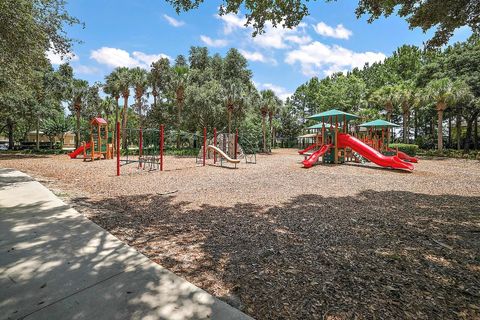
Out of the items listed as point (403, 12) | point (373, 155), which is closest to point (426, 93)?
point (373, 155)

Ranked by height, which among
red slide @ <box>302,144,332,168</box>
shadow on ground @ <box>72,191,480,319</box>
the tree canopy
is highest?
the tree canopy

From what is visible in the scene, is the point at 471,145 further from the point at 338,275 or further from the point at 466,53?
the point at 338,275

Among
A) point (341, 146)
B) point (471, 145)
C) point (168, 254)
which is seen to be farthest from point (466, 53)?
point (168, 254)

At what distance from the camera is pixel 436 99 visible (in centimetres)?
2441

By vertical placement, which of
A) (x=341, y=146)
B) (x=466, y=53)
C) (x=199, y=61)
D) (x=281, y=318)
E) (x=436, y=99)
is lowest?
(x=281, y=318)

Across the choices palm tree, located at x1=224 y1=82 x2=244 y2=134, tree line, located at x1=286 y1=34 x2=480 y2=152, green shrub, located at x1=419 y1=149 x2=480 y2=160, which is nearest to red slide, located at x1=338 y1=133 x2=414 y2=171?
tree line, located at x1=286 y1=34 x2=480 y2=152

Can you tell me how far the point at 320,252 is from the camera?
3480 millimetres

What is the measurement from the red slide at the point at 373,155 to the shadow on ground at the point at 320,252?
699 centimetres

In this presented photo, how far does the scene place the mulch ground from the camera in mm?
2420

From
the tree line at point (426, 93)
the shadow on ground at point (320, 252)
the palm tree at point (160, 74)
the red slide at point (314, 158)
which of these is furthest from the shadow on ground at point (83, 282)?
the palm tree at point (160, 74)

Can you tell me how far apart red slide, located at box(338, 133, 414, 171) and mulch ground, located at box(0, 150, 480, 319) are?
A: 548 cm

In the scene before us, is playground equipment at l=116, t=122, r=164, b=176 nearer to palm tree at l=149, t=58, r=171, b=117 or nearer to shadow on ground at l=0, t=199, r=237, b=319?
shadow on ground at l=0, t=199, r=237, b=319

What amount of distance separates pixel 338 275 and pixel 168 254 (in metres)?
2.14

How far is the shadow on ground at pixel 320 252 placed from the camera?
7.85ft
